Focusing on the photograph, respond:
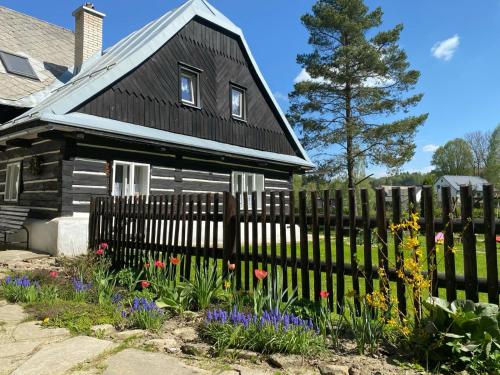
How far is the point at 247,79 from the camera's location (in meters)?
14.7

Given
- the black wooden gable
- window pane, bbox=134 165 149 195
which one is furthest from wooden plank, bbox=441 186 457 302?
→ the black wooden gable

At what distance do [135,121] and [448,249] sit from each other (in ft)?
29.8

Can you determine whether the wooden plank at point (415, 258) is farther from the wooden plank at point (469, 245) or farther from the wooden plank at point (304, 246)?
the wooden plank at point (304, 246)

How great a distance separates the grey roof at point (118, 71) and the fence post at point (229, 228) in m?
5.00

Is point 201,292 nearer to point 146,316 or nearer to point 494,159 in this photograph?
point 146,316

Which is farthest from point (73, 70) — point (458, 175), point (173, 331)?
point (458, 175)

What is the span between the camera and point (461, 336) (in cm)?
267

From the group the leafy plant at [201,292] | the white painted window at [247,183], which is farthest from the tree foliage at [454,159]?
→ the leafy plant at [201,292]

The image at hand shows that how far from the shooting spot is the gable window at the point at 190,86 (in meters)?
12.5

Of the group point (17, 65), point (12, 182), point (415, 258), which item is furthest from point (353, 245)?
point (17, 65)

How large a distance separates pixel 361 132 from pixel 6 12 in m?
18.7

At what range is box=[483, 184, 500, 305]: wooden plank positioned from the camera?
307 centimetres

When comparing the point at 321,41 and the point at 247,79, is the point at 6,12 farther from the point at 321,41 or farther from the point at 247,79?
the point at 321,41

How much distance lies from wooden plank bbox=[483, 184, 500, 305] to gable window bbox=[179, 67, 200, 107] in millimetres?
10374
